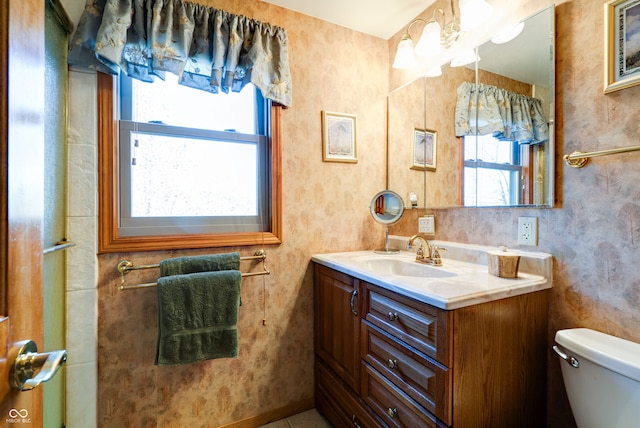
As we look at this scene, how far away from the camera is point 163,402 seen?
1349 mm

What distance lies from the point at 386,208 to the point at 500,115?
766 mm

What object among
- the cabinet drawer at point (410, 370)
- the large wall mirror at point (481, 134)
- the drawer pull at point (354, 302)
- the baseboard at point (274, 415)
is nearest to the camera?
the cabinet drawer at point (410, 370)

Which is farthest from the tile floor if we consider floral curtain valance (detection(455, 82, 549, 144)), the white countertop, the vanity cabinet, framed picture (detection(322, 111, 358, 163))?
floral curtain valance (detection(455, 82, 549, 144))

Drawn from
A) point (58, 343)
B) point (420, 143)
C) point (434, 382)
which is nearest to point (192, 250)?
point (58, 343)

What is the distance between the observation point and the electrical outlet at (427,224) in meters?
1.62

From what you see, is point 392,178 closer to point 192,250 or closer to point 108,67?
point 192,250

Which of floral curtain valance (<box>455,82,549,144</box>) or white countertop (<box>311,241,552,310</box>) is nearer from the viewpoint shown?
white countertop (<box>311,241,552,310</box>)

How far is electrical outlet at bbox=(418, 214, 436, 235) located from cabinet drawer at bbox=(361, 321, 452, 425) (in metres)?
0.72

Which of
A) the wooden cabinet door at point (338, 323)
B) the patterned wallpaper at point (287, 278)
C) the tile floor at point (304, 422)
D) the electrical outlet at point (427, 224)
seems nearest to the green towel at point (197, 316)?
the patterned wallpaper at point (287, 278)

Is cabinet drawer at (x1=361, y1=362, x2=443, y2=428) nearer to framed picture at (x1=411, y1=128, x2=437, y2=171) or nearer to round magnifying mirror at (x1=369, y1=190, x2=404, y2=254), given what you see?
round magnifying mirror at (x1=369, y1=190, x2=404, y2=254)

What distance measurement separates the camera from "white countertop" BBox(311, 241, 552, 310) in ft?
2.85

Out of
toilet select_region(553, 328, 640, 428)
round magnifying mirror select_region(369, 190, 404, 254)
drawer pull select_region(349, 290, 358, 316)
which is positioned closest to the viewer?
toilet select_region(553, 328, 640, 428)

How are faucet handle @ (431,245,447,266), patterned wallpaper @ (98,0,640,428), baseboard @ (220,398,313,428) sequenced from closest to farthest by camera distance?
patterned wallpaper @ (98,0,640,428) < faucet handle @ (431,245,447,266) < baseboard @ (220,398,313,428)

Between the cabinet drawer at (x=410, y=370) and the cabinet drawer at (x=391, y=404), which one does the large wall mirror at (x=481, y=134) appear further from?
the cabinet drawer at (x=391, y=404)
